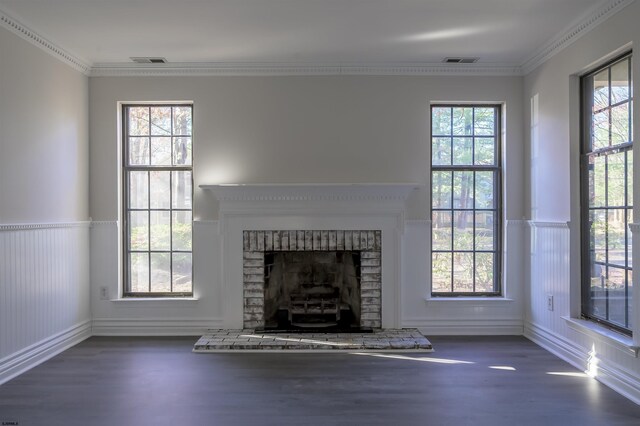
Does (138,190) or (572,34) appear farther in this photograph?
(138,190)

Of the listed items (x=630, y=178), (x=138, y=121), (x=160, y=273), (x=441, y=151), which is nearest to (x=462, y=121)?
(x=441, y=151)

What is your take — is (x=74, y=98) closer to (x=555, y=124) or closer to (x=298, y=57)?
(x=298, y=57)

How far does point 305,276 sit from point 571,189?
8.57 ft

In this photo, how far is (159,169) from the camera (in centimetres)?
493

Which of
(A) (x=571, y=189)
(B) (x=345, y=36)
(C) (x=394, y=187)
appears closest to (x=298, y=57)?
(B) (x=345, y=36)

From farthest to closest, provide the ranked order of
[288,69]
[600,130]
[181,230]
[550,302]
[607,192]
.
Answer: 1. [181,230]
2. [288,69]
3. [550,302]
4. [600,130]
5. [607,192]

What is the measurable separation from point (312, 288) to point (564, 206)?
2.49 m

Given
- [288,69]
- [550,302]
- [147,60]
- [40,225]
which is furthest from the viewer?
[288,69]

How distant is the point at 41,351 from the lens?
3998 mm

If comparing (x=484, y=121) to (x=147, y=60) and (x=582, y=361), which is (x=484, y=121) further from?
(x=147, y=60)

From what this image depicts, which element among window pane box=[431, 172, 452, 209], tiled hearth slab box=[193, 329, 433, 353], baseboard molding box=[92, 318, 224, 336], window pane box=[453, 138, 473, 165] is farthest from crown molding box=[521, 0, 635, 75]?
baseboard molding box=[92, 318, 224, 336]

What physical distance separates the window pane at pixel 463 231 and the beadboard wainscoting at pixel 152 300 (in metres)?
2.40

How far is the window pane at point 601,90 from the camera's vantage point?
3652mm

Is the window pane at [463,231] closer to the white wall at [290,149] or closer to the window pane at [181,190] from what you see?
the white wall at [290,149]
